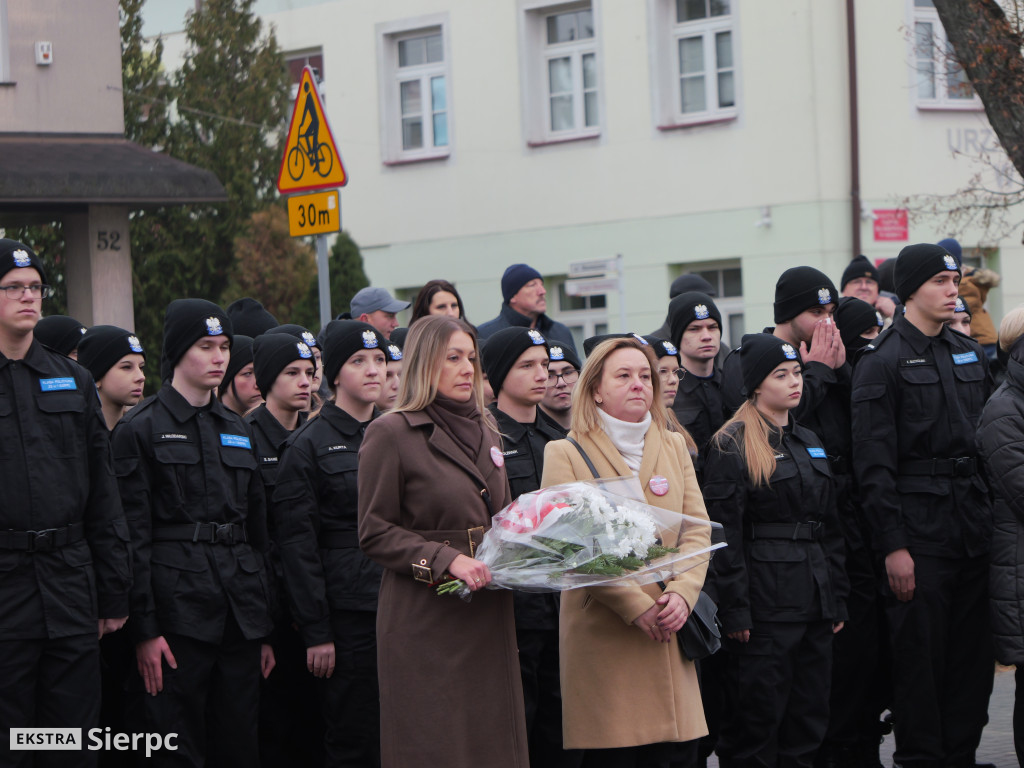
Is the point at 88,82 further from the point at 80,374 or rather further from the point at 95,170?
the point at 80,374

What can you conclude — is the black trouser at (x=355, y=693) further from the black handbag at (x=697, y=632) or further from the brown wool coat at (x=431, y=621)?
the black handbag at (x=697, y=632)

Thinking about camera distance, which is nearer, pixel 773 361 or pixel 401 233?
pixel 773 361

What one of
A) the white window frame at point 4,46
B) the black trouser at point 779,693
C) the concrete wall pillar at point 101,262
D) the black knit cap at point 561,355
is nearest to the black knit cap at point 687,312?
the black knit cap at point 561,355

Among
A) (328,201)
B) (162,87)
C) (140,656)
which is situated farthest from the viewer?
(162,87)

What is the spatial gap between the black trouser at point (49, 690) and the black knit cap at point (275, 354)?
5.84ft

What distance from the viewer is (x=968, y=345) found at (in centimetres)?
780

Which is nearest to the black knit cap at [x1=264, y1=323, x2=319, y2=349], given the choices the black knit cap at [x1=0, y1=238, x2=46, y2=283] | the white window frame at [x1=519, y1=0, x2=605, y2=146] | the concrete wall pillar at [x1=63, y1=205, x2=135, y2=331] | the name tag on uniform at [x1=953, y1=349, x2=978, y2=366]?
the black knit cap at [x1=0, y1=238, x2=46, y2=283]

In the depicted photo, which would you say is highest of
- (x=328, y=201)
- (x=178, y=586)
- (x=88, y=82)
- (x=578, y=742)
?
(x=88, y=82)

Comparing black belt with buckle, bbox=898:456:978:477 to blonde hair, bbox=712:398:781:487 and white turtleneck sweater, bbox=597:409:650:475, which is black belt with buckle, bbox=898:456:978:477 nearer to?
blonde hair, bbox=712:398:781:487

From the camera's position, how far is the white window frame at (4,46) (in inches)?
510

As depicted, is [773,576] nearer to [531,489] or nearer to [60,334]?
[531,489]

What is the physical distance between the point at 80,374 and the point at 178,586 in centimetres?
98

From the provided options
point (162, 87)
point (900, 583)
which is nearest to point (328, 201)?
point (900, 583)

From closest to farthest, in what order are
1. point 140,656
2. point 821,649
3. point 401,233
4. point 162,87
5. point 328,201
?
point 140,656, point 821,649, point 328,201, point 162,87, point 401,233
